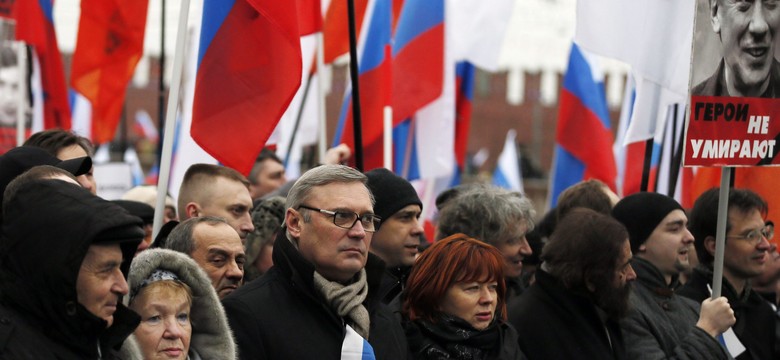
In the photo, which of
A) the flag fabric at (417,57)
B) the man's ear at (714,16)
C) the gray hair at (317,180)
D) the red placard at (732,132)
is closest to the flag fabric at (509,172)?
the flag fabric at (417,57)

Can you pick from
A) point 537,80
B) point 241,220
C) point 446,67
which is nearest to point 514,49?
point 537,80

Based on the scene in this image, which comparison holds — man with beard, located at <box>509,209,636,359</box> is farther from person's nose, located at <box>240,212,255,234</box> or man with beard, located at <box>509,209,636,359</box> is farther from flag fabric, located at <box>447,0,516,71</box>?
flag fabric, located at <box>447,0,516,71</box>

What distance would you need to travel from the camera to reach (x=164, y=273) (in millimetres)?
4684

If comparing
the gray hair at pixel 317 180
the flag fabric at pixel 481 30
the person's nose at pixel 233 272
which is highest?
the flag fabric at pixel 481 30

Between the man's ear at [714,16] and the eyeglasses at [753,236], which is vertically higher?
the man's ear at [714,16]

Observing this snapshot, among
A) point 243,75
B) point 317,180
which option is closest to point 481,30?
point 243,75

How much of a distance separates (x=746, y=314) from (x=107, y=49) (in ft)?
15.8

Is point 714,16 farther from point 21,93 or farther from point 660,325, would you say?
point 21,93

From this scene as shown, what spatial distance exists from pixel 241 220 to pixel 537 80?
179 ft

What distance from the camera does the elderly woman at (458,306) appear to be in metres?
5.39

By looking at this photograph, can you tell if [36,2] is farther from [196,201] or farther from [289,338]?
[289,338]

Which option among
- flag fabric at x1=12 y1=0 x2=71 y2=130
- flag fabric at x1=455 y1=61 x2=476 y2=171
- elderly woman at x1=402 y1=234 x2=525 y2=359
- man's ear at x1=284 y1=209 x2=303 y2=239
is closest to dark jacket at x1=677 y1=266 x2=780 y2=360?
elderly woman at x1=402 y1=234 x2=525 y2=359

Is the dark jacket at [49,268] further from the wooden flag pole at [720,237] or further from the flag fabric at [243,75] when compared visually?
the wooden flag pole at [720,237]

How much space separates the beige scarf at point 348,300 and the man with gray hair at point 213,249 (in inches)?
26.1
